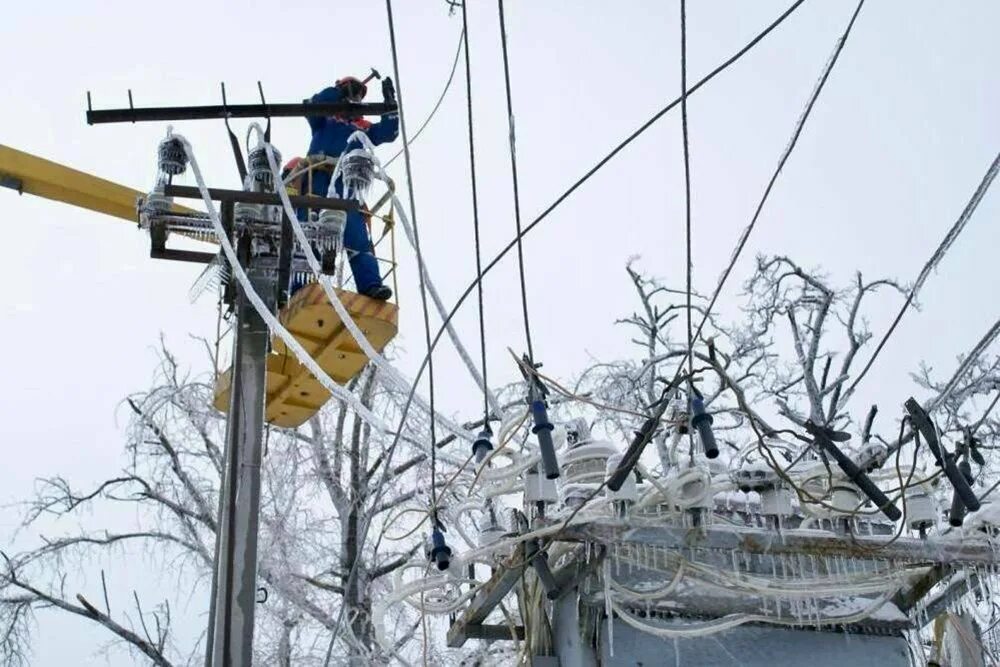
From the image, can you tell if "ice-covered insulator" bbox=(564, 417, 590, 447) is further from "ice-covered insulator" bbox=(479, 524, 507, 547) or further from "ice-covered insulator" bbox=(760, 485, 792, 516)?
"ice-covered insulator" bbox=(760, 485, 792, 516)

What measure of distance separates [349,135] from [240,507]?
13.1ft

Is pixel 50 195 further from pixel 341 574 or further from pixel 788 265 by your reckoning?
pixel 788 265

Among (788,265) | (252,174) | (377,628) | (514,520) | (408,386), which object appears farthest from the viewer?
(788,265)

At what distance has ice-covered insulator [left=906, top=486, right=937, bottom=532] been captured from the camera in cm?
554

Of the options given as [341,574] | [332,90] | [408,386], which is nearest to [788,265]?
[341,574]

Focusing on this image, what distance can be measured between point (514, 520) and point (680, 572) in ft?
2.85

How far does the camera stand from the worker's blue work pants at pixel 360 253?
9477mm

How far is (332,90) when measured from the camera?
10094mm

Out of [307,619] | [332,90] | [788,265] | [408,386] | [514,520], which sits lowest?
[514,520]

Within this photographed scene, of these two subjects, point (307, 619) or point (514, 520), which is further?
point (307, 619)

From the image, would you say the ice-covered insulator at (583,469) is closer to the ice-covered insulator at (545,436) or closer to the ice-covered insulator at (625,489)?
the ice-covered insulator at (625,489)

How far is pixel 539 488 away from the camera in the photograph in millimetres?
5473

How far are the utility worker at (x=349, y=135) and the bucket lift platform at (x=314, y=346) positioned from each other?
0.23 m

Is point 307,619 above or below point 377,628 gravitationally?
above
